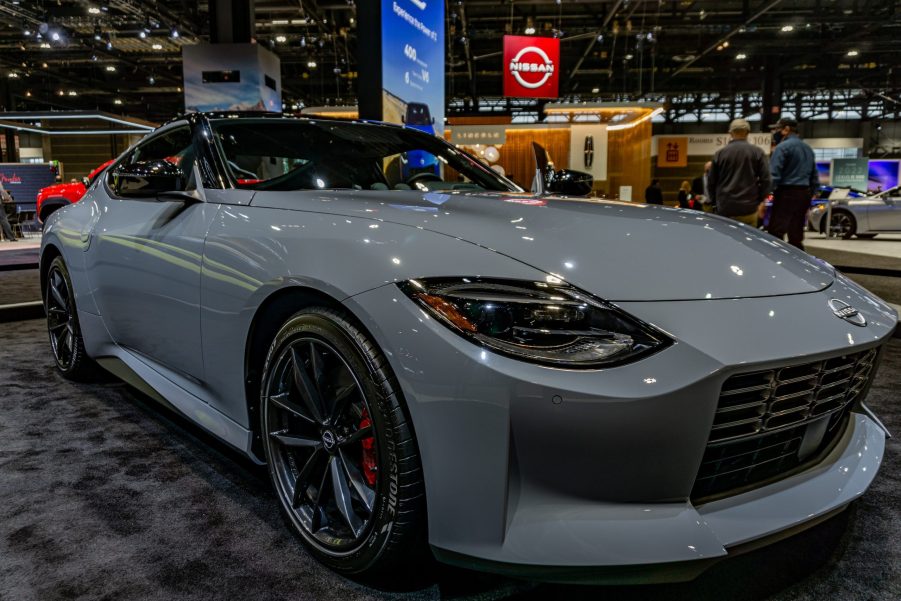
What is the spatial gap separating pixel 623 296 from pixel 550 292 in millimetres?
148

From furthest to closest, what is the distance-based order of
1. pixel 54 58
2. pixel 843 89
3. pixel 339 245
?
pixel 843 89, pixel 54 58, pixel 339 245

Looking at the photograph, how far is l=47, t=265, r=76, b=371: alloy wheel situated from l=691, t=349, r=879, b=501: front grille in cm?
291

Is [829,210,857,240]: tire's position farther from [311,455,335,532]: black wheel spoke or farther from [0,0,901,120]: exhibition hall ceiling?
[311,455,335,532]: black wheel spoke

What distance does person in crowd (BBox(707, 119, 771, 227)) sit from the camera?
567 cm

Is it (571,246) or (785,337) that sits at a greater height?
(571,246)

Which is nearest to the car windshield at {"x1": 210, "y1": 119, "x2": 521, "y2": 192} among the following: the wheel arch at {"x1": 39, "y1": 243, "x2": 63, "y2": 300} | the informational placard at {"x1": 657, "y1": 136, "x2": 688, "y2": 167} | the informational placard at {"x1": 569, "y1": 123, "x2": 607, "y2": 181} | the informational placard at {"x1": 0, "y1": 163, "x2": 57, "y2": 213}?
the wheel arch at {"x1": 39, "y1": 243, "x2": 63, "y2": 300}

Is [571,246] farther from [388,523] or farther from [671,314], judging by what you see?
[388,523]

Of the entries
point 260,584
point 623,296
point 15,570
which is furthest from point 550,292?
point 15,570

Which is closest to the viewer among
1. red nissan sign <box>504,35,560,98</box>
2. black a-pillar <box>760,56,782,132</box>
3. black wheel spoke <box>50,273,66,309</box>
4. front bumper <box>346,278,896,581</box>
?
front bumper <box>346,278,896,581</box>

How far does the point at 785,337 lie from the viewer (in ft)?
4.28

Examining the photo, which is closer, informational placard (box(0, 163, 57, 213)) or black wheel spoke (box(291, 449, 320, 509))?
black wheel spoke (box(291, 449, 320, 509))

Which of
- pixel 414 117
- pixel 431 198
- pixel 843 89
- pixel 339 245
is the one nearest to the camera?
pixel 339 245

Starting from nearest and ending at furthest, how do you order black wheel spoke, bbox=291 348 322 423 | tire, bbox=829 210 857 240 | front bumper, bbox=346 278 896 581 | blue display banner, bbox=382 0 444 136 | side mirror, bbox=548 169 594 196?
front bumper, bbox=346 278 896 581
black wheel spoke, bbox=291 348 322 423
side mirror, bbox=548 169 594 196
blue display banner, bbox=382 0 444 136
tire, bbox=829 210 857 240

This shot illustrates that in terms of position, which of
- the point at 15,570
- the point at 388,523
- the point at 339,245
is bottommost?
the point at 15,570
